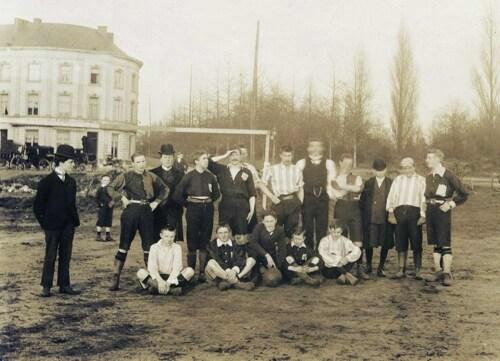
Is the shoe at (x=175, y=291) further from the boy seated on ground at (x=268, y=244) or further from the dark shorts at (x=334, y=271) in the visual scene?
the dark shorts at (x=334, y=271)

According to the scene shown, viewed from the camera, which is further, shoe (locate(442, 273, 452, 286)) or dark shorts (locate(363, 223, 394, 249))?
dark shorts (locate(363, 223, 394, 249))

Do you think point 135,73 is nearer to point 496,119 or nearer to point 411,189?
point 496,119

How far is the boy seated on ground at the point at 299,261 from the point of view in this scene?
718 centimetres

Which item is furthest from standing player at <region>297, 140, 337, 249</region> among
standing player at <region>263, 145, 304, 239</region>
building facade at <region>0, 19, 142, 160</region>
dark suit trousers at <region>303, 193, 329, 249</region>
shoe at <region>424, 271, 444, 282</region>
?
building facade at <region>0, 19, 142, 160</region>

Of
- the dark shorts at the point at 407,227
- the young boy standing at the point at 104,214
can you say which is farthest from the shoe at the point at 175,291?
the young boy standing at the point at 104,214

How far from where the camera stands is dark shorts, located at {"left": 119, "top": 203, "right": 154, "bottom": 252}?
6727 millimetres

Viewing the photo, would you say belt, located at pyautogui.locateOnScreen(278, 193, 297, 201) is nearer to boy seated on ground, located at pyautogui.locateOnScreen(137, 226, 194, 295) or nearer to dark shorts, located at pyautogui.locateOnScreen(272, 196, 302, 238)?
dark shorts, located at pyautogui.locateOnScreen(272, 196, 302, 238)

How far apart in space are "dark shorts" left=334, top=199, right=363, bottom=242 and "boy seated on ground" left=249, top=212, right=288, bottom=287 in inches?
33.8

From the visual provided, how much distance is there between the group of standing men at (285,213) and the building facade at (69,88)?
3297 centimetres

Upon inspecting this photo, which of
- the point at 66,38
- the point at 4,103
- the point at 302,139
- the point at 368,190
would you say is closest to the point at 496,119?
→ the point at 302,139

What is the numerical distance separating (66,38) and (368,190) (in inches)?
1421

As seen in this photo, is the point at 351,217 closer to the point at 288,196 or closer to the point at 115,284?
the point at 288,196

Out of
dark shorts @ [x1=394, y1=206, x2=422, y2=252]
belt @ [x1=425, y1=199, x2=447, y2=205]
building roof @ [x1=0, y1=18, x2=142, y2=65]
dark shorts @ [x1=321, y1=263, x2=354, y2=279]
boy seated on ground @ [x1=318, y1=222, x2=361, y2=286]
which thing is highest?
building roof @ [x1=0, y1=18, x2=142, y2=65]

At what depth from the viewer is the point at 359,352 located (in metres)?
4.44
